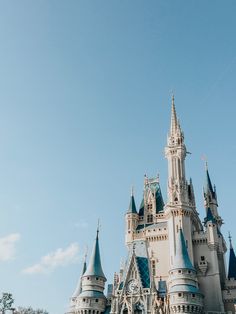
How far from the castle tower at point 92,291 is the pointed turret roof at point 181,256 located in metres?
12.4

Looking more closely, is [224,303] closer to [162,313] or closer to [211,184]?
[162,313]

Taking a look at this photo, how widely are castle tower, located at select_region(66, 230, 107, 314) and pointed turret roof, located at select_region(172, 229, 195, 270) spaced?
12366 millimetres

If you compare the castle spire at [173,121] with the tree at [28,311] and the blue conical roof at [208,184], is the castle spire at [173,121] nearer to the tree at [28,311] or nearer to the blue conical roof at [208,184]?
the blue conical roof at [208,184]

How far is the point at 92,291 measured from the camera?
61719 millimetres

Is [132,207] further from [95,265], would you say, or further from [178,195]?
[95,265]

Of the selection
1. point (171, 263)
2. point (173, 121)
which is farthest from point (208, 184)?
point (171, 263)

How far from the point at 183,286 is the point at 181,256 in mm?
4662

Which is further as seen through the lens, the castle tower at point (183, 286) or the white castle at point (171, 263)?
the white castle at point (171, 263)

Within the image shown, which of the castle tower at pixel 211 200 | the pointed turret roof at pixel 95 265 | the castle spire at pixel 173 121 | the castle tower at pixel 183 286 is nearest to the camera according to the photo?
the castle tower at pixel 183 286

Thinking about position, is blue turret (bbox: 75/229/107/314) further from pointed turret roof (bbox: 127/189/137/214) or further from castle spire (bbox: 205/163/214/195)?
castle spire (bbox: 205/163/214/195)

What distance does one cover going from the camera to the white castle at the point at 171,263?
189 feet

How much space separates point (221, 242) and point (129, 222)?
16.3 meters

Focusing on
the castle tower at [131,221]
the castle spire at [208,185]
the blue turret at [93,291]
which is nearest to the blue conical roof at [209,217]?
the castle spire at [208,185]

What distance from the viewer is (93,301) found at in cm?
6109
